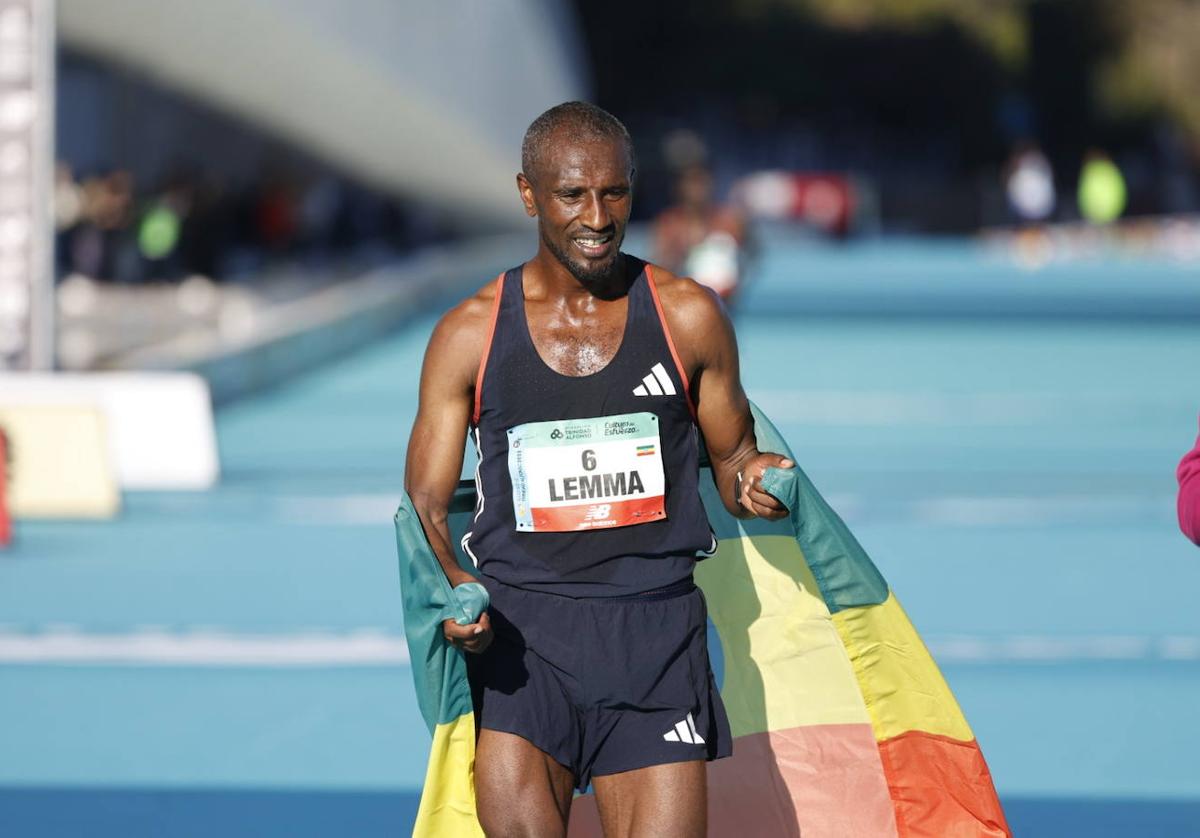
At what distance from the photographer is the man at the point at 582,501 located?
4547mm

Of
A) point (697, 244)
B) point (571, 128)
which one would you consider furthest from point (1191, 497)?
point (697, 244)

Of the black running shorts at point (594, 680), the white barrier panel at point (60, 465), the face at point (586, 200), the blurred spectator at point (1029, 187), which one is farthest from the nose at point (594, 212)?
the blurred spectator at point (1029, 187)

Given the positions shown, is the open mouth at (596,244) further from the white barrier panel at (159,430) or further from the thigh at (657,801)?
the white barrier panel at (159,430)

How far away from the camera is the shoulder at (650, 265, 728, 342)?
4676 millimetres

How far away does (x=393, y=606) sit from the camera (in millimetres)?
9828

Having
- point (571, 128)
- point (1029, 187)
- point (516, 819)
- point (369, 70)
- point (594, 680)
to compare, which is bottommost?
point (516, 819)

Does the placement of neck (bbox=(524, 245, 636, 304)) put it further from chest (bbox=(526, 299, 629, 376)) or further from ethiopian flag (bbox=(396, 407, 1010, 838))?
ethiopian flag (bbox=(396, 407, 1010, 838))

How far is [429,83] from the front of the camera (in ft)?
98.7

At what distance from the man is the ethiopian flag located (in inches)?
13.8

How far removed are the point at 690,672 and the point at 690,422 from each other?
549 mm

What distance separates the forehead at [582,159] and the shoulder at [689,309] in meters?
0.31

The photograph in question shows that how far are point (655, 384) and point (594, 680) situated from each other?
0.65 meters

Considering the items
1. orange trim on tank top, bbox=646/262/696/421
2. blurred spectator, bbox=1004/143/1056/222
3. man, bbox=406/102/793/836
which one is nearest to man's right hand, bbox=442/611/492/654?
man, bbox=406/102/793/836

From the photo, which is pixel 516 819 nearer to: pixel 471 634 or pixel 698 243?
pixel 471 634
